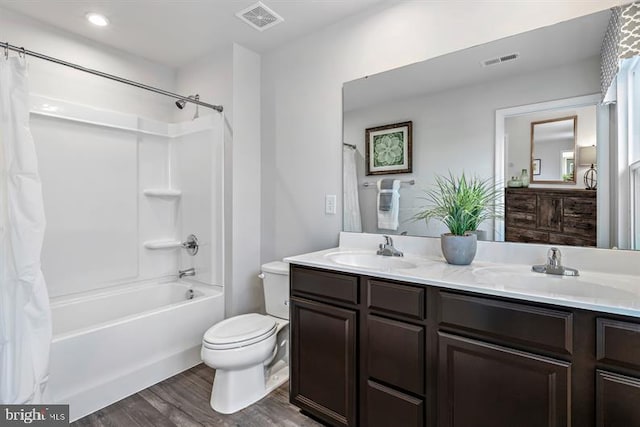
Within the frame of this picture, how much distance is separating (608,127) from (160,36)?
9.38 ft

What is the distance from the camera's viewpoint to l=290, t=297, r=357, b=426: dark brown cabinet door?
5.05ft

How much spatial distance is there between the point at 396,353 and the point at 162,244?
2.27 metres

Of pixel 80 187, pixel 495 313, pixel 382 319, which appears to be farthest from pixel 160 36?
pixel 495 313

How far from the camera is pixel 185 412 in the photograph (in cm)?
182

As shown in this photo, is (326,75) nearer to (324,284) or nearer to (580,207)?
(324,284)

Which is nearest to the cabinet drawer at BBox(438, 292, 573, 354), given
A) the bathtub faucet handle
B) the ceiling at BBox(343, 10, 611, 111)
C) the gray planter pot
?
the gray planter pot

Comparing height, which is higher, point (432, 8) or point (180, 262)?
point (432, 8)

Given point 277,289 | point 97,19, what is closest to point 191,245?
point 277,289

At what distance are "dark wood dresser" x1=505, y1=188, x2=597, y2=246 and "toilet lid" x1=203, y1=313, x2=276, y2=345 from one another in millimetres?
1472

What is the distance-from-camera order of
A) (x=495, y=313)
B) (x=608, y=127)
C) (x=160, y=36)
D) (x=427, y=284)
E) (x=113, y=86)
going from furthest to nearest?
(x=113, y=86), (x=160, y=36), (x=608, y=127), (x=427, y=284), (x=495, y=313)

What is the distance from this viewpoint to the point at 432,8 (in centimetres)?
180

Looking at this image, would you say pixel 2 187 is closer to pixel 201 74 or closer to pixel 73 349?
pixel 73 349

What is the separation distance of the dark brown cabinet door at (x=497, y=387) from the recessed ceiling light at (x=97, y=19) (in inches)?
111

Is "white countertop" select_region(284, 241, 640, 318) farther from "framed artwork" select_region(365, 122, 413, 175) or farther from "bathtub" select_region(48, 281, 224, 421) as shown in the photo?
"bathtub" select_region(48, 281, 224, 421)
